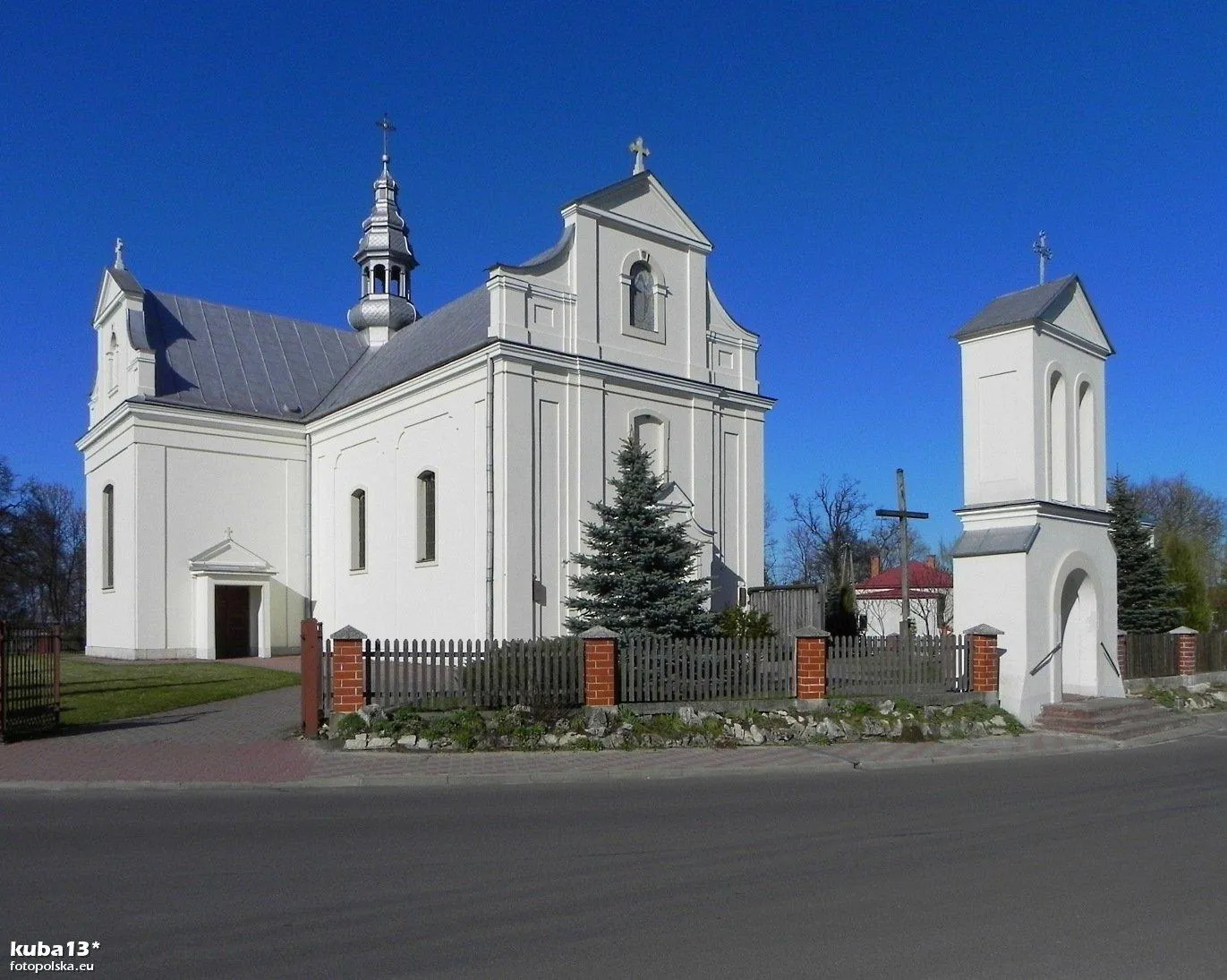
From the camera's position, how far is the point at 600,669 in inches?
631

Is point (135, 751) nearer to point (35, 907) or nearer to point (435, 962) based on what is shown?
point (35, 907)

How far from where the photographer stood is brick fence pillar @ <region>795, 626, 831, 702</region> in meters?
17.2

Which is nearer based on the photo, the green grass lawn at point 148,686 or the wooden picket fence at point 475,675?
the wooden picket fence at point 475,675

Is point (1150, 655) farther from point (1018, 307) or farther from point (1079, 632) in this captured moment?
point (1018, 307)

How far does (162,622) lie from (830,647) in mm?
19521

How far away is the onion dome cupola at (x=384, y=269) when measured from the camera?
36.9m

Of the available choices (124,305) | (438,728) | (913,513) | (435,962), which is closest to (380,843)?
(435,962)

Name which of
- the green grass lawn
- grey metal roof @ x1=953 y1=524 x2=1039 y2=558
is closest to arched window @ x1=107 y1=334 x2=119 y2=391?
the green grass lawn

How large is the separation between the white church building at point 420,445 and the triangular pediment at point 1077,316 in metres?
8.60

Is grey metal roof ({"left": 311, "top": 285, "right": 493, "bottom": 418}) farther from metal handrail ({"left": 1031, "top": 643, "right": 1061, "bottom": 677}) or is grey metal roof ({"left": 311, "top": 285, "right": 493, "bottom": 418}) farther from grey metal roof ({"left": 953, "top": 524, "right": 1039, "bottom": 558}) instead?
metal handrail ({"left": 1031, "top": 643, "right": 1061, "bottom": 677})

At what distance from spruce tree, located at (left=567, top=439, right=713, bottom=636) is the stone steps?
6.23 meters

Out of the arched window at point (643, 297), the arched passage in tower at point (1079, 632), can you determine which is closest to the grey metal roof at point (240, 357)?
the arched window at point (643, 297)

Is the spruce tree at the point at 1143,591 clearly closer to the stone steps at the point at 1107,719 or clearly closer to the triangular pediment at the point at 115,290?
the stone steps at the point at 1107,719

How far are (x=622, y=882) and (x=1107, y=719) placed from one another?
14352 mm
